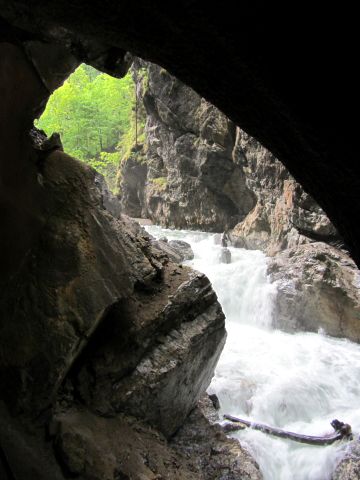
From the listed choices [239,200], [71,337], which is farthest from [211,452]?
[239,200]

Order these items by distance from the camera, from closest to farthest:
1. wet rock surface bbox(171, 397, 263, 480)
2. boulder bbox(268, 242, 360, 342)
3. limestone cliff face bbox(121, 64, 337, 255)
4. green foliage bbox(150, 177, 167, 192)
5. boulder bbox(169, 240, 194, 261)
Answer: wet rock surface bbox(171, 397, 263, 480) → boulder bbox(268, 242, 360, 342) → limestone cliff face bbox(121, 64, 337, 255) → boulder bbox(169, 240, 194, 261) → green foliage bbox(150, 177, 167, 192)

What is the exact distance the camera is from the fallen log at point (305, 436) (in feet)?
23.2

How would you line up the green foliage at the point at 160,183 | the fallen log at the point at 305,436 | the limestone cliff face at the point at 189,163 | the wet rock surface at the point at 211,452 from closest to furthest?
the wet rock surface at the point at 211,452, the fallen log at the point at 305,436, the limestone cliff face at the point at 189,163, the green foliage at the point at 160,183

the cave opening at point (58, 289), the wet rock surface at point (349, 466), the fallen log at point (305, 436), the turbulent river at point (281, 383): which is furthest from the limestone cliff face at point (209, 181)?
the cave opening at point (58, 289)

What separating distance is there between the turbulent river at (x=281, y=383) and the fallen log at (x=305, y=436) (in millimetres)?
102

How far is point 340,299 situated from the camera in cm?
1174

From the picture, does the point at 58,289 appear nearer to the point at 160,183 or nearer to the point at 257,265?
the point at 257,265

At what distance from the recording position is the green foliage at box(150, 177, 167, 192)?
97.3ft

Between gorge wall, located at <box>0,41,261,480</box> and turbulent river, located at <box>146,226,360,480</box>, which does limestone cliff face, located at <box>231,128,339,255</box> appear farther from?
gorge wall, located at <box>0,41,261,480</box>

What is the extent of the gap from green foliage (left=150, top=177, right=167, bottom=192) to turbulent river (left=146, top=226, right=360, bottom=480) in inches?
642

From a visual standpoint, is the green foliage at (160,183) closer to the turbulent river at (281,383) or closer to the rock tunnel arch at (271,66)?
the turbulent river at (281,383)

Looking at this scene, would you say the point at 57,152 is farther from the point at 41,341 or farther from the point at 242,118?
the point at 242,118

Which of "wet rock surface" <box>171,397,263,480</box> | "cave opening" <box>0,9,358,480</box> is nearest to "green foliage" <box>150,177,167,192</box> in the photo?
"cave opening" <box>0,9,358,480</box>

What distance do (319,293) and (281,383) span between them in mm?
3845
